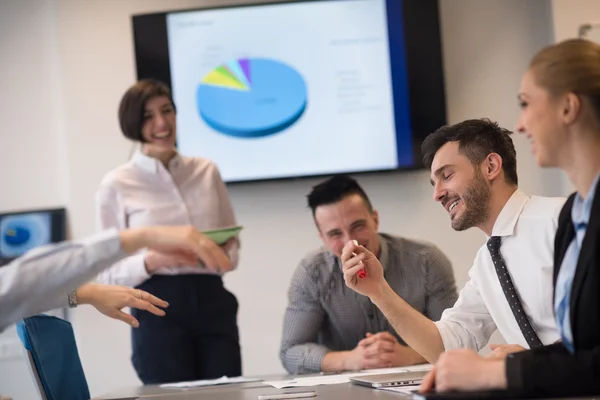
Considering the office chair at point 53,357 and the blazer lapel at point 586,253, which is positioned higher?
the blazer lapel at point 586,253

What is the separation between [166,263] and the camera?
3.16m

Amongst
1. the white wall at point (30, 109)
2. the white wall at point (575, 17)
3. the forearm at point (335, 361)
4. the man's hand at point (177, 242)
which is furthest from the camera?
the white wall at point (30, 109)

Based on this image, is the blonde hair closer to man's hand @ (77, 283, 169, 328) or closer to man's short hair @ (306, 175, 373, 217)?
man's hand @ (77, 283, 169, 328)

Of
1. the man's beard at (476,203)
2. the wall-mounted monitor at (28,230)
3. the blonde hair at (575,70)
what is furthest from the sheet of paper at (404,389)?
the wall-mounted monitor at (28,230)

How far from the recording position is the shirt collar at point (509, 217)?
7.30 feet

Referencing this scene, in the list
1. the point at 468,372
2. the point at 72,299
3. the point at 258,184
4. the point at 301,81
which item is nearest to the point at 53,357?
the point at 72,299

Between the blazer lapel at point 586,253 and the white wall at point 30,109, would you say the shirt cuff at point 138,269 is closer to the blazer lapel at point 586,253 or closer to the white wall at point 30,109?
the white wall at point 30,109

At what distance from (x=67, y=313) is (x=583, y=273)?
3543 mm

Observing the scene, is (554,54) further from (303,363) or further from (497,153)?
(303,363)

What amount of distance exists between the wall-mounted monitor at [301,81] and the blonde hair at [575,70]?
2924 millimetres

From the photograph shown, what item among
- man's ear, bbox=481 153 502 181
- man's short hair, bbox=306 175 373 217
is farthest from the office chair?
man's ear, bbox=481 153 502 181

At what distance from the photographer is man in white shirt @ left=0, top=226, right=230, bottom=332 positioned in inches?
65.5

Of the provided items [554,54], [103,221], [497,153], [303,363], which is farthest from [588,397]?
[103,221]

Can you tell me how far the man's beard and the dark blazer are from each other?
0.86 m
